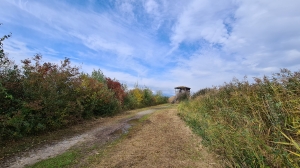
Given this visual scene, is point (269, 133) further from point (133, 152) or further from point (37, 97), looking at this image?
point (37, 97)

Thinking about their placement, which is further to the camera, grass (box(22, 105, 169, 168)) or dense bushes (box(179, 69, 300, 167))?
grass (box(22, 105, 169, 168))

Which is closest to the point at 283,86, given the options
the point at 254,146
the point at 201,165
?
the point at 254,146

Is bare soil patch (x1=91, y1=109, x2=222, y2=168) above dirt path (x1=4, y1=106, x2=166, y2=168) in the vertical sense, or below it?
above

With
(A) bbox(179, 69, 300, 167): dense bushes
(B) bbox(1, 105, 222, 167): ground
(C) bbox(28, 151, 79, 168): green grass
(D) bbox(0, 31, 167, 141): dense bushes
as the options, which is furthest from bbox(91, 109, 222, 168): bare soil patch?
(D) bbox(0, 31, 167, 141): dense bushes

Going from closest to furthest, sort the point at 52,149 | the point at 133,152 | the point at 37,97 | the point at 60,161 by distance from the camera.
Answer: the point at 60,161 → the point at 133,152 → the point at 52,149 → the point at 37,97

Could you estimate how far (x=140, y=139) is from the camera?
571 cm

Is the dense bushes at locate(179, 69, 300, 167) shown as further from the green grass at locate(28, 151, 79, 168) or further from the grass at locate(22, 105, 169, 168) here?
the green grass at locate(28, 151, 79, 168)

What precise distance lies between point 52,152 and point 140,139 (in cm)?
268

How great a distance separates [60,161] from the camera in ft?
12.9

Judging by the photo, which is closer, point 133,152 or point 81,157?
point 81,157

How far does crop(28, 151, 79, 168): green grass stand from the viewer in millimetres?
3723

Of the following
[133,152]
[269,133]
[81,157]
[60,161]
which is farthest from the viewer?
[133,152]

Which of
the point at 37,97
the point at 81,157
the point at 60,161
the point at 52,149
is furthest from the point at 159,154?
the point at 37,97

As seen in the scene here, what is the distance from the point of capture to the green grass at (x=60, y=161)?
12.2ft
